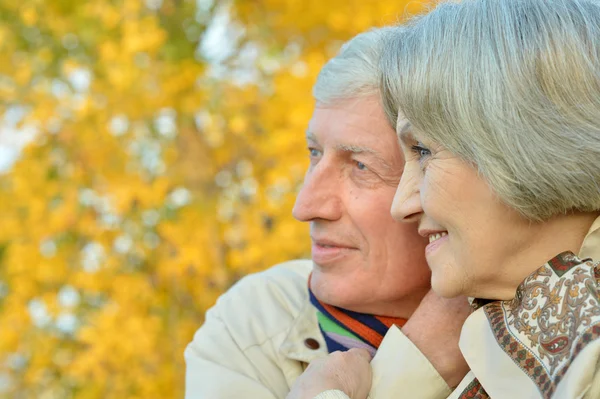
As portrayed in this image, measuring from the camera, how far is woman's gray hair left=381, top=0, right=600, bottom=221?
4.94 feet

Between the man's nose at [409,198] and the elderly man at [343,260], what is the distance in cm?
43

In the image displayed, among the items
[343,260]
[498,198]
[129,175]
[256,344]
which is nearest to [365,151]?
[343,260]

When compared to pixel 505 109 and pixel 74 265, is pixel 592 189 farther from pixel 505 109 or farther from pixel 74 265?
pixel 74 265

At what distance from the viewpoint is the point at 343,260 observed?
2.32 meters

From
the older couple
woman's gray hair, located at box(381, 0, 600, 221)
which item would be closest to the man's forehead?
the older couple

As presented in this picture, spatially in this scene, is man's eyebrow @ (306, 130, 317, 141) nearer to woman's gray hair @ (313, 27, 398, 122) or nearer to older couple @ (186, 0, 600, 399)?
woman's gray hair @ (313, 27, 398, 122)

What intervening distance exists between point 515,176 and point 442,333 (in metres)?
0.57

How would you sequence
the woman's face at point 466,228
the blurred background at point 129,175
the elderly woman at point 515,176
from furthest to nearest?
the blurred background at point 129,175 < the woman's face at point 466,228 < the elderly woman at point 515,176

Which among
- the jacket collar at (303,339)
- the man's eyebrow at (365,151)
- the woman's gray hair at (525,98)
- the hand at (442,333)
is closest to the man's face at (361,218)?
the man's eyebrow at (365,151)

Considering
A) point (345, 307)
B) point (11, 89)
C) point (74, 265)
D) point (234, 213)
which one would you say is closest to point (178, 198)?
point (234, 213)

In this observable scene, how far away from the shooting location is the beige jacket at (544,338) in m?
1.40

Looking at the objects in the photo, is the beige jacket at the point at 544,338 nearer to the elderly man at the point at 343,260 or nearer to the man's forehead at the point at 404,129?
the man's forehead at the point at 404,129

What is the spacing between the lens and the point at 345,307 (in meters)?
2.29

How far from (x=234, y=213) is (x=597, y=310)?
4082 millimetres
